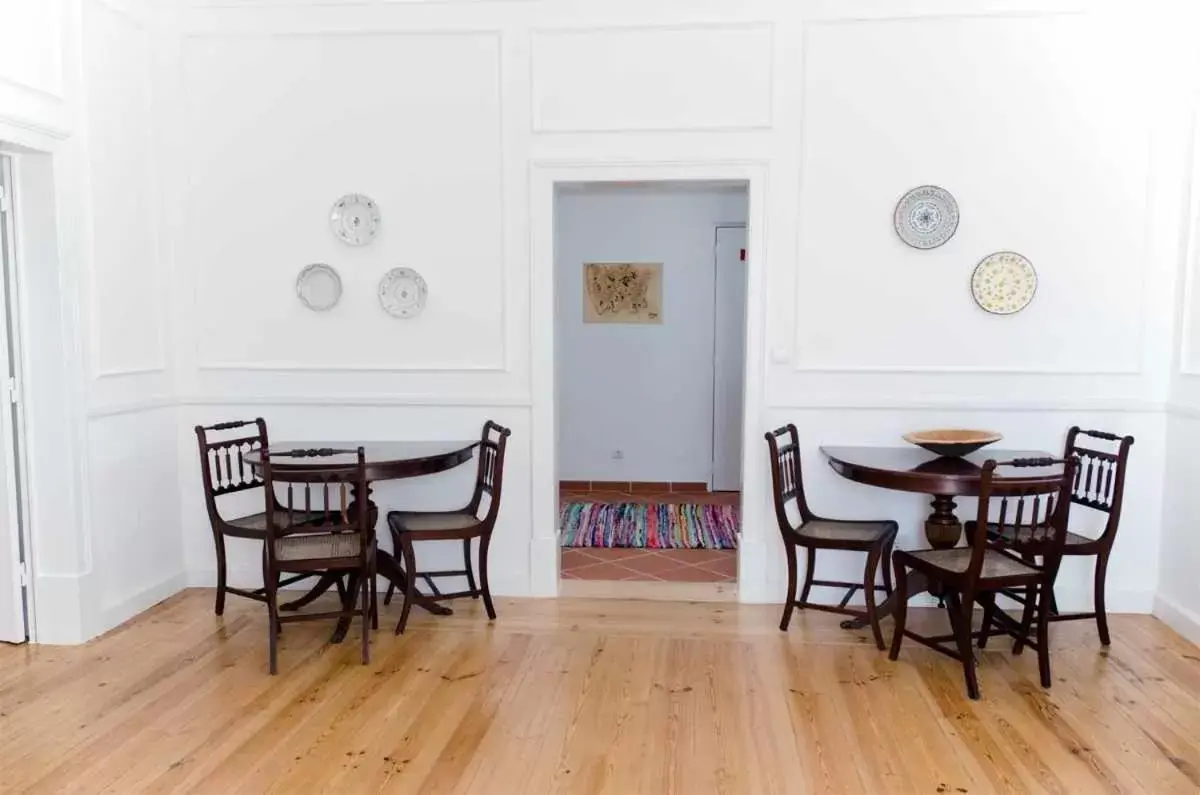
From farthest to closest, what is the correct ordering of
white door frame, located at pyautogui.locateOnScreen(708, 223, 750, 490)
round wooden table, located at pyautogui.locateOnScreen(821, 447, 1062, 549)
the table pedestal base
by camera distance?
white door frame, located at pyautogui.locateOnScreen(708, 223, 750, 490) → the table pedestal base → round wooden table, located at pyautogui.locateOnScreen(821, 447, 1062, 549)

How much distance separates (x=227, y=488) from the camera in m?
3.97

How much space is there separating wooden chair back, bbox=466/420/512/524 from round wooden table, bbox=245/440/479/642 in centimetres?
7

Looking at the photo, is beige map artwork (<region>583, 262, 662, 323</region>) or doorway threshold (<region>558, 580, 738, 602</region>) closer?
doorway threshold (<region>558, 580, 738, 602</region>)

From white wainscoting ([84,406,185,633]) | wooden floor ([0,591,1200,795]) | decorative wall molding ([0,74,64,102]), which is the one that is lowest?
wooden floor ([0,591,1200,795])

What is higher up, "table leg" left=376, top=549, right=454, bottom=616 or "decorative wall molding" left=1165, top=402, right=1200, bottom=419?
"decorative wall molding" left=1165, top=402, right=1200, bottom=419

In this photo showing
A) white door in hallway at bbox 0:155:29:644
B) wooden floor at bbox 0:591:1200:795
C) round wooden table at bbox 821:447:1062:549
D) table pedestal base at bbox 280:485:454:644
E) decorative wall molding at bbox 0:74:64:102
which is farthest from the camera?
table pedestal base at bbox 280:485:454:644

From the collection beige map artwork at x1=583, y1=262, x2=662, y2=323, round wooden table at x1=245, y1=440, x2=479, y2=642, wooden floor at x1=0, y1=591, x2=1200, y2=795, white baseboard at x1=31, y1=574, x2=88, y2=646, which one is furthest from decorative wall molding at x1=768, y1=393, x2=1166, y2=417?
white baseboard at x1=31, y1=574, x2=88, y2=646

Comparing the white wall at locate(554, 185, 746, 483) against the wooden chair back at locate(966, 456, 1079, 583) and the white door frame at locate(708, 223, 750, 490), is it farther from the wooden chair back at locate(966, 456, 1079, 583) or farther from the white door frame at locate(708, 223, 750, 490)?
the wooden chair back at locate(966, 456, 1079, 583)

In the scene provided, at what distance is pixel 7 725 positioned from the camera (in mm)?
2957

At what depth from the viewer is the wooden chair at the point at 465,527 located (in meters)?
3.83

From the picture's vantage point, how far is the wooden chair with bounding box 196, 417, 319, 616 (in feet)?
12.4

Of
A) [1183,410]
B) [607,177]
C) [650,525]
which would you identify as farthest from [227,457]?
[1183,410]

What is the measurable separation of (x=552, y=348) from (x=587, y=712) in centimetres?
186

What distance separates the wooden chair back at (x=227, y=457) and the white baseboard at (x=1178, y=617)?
4121 millimetres
